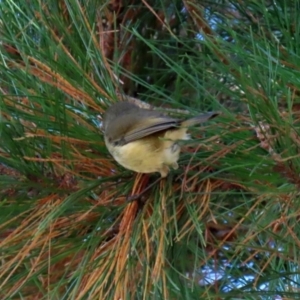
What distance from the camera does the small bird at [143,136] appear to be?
33.9 inches

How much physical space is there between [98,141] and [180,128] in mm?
98

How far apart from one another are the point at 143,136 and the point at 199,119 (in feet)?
0.41

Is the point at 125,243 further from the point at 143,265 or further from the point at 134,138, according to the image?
the point at 134,138

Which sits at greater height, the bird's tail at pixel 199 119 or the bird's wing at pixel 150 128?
the bird's tail at pixel 199 119

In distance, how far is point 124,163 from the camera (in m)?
0.86

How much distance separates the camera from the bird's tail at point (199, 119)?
807 millimetres

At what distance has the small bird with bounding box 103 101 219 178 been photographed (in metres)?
0.86

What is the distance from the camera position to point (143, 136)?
0.94 meters

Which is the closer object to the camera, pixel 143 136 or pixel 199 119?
pixel 199 119

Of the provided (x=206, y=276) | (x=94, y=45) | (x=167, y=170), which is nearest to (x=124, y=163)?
(x=167, y=170)

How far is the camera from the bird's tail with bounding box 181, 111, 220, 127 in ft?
2.65

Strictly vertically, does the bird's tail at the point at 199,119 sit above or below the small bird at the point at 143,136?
above

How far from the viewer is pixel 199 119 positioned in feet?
2.73

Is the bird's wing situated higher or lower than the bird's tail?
lower
